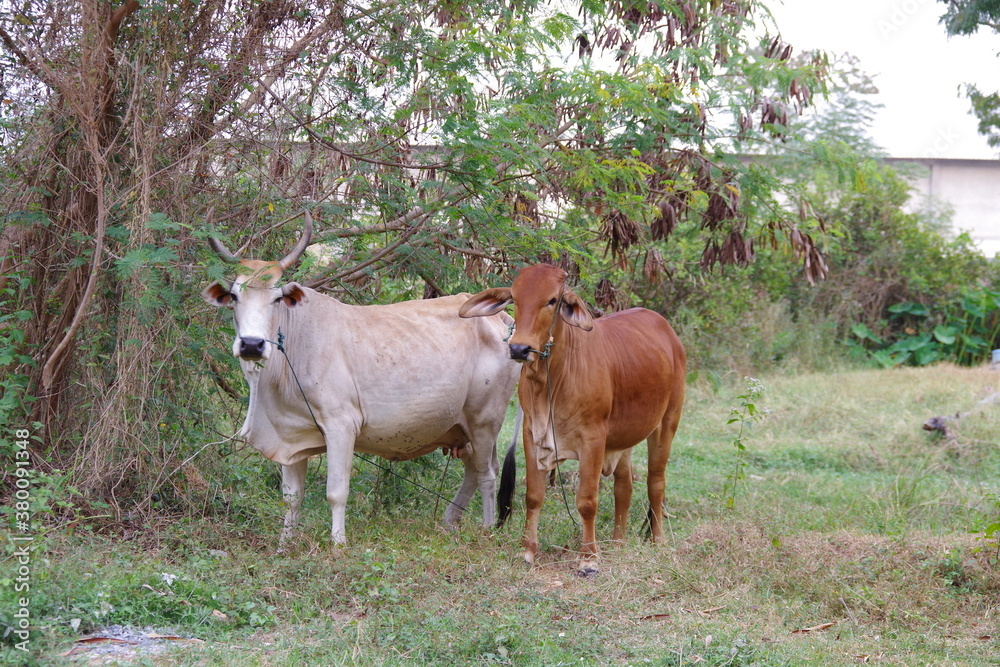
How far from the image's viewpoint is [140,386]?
5309mm

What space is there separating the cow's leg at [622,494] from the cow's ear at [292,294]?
217 cm

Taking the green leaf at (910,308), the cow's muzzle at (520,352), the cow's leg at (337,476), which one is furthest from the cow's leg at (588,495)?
the green leaf at (910,308)

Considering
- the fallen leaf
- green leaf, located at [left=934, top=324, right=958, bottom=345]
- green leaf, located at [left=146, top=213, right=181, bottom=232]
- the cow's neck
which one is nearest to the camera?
the fallen leaf

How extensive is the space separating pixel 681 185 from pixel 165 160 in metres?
3.71

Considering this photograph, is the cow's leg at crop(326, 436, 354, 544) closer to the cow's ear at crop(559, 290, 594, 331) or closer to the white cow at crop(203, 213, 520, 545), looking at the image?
the white cow at crop(203, 213, 520, 545)

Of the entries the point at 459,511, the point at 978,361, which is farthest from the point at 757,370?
the point at 459,511

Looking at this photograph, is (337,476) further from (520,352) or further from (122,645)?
(122,645)

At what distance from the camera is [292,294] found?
5.12 metres

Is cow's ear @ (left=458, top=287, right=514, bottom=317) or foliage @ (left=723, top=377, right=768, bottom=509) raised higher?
cow's ear @ (left=458, top=287, right=514, bottom=317)

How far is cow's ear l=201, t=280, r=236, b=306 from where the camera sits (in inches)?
195

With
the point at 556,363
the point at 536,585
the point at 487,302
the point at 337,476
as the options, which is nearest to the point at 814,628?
the point at 536,585

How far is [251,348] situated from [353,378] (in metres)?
0.86

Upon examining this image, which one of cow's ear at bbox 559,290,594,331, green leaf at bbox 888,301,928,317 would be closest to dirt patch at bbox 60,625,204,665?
cow's ear at bbox 559,290,594,331

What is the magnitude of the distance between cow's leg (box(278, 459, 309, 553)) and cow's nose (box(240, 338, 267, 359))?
3.30 ft
